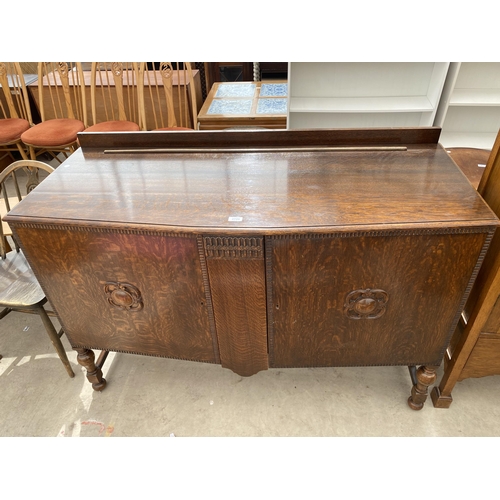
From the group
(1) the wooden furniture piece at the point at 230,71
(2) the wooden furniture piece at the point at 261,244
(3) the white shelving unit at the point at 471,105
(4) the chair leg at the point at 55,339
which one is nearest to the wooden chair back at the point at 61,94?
(1) the wooden furniture piece at the point at 230,71

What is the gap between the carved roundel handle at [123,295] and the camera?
4.25ft

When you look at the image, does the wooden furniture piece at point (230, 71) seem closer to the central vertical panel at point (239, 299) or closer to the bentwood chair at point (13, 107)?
the bentwood chair at point (13, 107)

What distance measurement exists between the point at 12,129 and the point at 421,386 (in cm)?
308

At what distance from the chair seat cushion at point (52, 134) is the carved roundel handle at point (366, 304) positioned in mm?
2311

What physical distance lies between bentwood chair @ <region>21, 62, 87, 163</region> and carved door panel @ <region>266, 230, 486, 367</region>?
7.18ft

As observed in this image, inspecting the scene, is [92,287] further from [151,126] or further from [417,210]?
[151,126]

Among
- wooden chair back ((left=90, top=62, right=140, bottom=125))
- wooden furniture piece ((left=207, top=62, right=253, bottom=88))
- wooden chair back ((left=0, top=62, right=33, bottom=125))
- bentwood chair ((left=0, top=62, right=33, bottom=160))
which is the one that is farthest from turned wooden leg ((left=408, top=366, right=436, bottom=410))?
wooden furniture piece ((left=207, top=62, right=253, bottom=88))

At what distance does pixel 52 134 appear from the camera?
2719mm

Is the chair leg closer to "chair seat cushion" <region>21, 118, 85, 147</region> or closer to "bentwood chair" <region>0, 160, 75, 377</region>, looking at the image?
"bentwood chair" <region>0, 160, 75, 377</region>

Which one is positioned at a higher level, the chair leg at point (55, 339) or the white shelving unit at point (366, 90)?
the white shelving unit at point (366, 90)

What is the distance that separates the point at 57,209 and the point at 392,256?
1.01 metres

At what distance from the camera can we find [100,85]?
3055 millimetres

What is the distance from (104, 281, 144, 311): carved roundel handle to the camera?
1.29 meters

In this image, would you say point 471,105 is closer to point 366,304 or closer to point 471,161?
point 471,161
